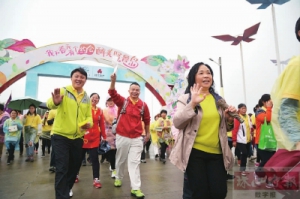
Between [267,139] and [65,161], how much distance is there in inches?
127

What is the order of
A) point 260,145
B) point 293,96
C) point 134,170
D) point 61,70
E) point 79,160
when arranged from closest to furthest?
point 293,96 → point 79,160 → point 134,170 → point 260,145 → point 61,70

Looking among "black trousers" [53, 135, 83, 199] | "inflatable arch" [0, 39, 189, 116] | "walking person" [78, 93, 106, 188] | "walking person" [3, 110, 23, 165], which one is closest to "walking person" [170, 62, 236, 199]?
"black trousers" [53, 135, 83, 199]

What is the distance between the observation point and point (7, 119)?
7.35m

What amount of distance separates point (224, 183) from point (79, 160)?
6.48ft

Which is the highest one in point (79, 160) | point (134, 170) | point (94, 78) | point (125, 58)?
point (125, 58)

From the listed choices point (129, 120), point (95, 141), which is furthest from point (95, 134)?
point (129, 120)

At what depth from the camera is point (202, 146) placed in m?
2.02

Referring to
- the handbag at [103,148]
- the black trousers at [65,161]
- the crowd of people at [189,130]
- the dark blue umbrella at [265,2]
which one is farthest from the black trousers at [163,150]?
the dark blue umbrella at [265,2]

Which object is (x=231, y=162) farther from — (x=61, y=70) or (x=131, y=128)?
(x=61, y=70)

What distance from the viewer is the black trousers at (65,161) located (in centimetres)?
271

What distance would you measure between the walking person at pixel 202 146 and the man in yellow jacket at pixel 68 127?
1495 mm

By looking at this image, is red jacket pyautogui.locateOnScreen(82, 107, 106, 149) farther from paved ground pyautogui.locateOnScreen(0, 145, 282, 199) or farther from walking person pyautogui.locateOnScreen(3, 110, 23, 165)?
walking person pyautogui.locateOnScreen(3, 110, 23, 165)

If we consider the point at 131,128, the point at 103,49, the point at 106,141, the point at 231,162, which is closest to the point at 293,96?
the point at 231,162

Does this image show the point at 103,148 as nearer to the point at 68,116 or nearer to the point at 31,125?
the point at 68,116
